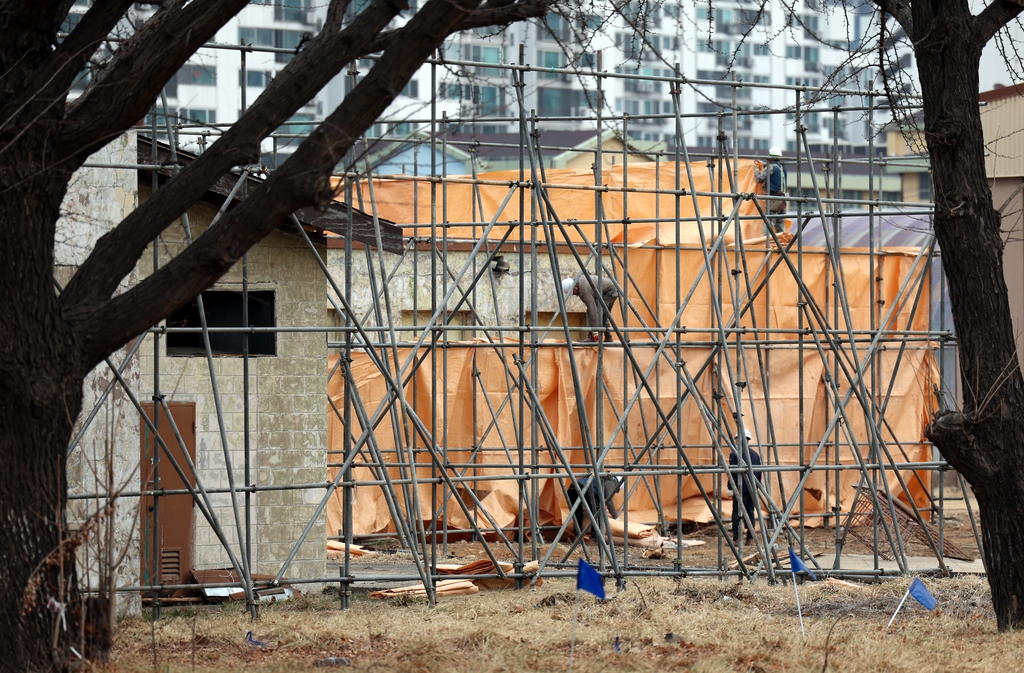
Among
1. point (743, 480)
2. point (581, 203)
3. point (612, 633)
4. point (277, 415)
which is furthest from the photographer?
point (581, 203)

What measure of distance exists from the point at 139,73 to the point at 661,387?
11735 mm

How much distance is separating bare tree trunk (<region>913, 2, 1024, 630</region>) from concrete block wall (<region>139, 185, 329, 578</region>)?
570 centimetres

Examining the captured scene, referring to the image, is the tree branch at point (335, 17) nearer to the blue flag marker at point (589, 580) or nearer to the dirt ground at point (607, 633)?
the blue flag marker at point (589, 580)

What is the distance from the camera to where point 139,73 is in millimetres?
6750

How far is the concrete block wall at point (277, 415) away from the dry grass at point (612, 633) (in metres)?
1.00

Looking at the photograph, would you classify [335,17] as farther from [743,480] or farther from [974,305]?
[743,480]

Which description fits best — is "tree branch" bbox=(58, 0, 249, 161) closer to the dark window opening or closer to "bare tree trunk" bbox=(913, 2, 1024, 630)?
"bare tree trunk" bbox=(913, 2, 1024, 630)

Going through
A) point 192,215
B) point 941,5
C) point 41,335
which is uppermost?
point 941,5

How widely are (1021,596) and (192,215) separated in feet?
25.0

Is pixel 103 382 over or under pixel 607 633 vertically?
over

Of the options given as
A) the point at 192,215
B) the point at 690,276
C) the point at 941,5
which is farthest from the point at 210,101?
the point at 941,5

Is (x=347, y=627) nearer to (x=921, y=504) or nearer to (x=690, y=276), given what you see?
(x=690, y=276)

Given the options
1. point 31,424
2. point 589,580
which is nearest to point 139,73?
point 31,424

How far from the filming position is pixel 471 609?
10711mm
